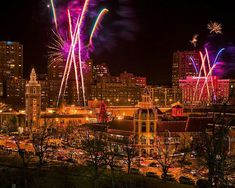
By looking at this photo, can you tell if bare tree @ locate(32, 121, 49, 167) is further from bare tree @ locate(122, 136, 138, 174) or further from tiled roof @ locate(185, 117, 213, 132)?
tiled roof @ locate(185, 117, 213, 132)

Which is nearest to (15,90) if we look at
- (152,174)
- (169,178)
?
(152,174)

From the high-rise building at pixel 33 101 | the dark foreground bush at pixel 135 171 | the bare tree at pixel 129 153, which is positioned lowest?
the dark foreground bush at pixel 135 171

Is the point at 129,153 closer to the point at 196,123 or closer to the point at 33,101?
the point at 196,123

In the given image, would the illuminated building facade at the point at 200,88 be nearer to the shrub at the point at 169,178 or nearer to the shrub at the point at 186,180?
the shrub at the point at 169,178

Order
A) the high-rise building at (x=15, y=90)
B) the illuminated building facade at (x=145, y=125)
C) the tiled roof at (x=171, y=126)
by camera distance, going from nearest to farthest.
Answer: the illuminated building facade at (x=145, y=125) → the tiled roof at (x=171, y=126) → the high-rise building at (x=15, y=90)

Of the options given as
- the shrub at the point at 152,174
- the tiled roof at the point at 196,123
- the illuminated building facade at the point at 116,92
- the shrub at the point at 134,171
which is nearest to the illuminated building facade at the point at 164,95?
the illuminated building facade at the point at 116,92

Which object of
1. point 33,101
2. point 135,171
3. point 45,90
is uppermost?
point 45,90

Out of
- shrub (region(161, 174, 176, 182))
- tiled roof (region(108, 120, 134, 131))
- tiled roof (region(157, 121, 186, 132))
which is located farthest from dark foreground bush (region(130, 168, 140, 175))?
tiled roof (region(108, 120, 134, 131))

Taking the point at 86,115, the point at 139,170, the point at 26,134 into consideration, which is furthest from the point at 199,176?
the point at 86,115

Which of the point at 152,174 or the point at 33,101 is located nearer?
the point at 152,174

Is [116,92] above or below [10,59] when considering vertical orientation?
below

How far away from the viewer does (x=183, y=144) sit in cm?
3931

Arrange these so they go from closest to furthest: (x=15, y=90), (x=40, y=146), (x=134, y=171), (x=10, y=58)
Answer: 1. (x=134, y=171)
2. (x=40, y=146)
3. (x=15, y=90)
4. (x=10, y=58)

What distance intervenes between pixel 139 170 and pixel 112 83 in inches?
2738
